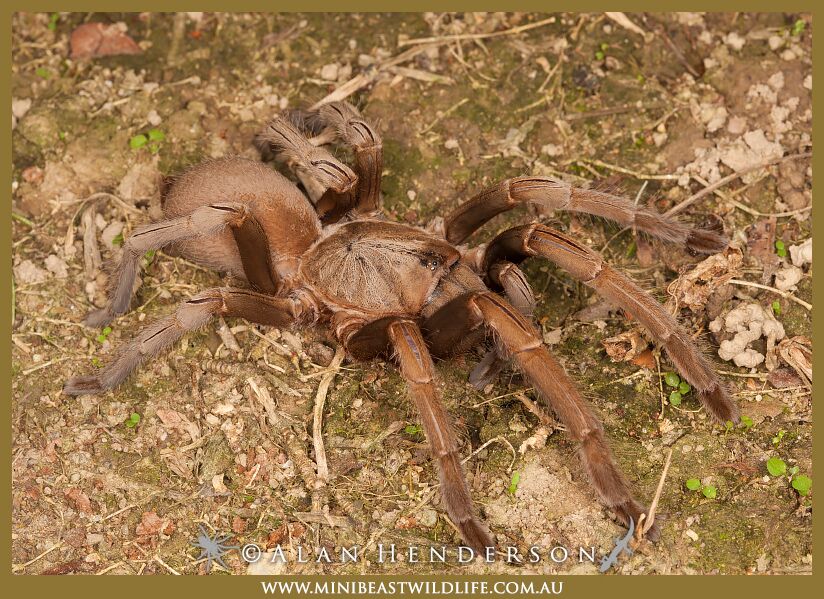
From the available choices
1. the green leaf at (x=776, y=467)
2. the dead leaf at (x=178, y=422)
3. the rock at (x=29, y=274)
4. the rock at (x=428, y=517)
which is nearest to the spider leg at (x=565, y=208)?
the green leaf at (x=776, y=467)

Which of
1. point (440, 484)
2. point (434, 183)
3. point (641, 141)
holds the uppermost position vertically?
point (641, 141)

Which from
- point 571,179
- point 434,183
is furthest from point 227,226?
point 571,179

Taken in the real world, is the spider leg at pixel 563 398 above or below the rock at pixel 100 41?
below

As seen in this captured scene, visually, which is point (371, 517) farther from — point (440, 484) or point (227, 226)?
point (227, 226)

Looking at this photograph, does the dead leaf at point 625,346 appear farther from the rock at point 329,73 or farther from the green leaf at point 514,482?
the rock at point 329,73

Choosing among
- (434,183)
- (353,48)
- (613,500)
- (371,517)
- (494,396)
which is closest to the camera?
(613,500)

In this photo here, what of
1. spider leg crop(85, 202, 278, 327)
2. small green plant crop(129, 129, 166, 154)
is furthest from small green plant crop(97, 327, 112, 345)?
small green plant crop(129, 129, 166, 154)

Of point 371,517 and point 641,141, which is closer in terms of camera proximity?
point 371,517
